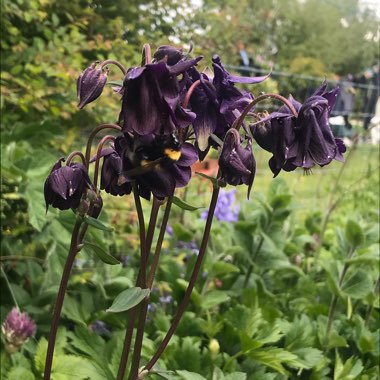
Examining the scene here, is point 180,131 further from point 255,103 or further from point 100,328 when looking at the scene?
point 100,328

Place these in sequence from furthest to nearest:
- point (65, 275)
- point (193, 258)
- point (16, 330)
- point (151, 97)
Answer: point (193, 258), point (16, 330), point (65, 275), point (151, 97)

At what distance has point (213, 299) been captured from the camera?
177 cm

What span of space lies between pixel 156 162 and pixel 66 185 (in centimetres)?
17

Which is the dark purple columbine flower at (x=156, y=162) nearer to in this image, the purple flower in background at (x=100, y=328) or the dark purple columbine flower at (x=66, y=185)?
the dark purple columbine flower at (x=66, y=185)

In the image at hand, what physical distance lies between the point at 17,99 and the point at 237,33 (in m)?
3.37

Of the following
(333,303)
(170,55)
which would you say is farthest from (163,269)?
(170,55)

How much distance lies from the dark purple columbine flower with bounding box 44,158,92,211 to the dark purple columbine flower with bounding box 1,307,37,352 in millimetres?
640

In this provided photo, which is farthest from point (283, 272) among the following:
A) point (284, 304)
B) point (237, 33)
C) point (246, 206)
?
point (237, 33)

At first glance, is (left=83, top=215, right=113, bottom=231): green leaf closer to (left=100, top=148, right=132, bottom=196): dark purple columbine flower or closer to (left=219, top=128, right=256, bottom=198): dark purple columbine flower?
(left=100, top=148, right=132, bottom=196): dark purple columbine flower

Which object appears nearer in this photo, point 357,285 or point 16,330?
point 16,330

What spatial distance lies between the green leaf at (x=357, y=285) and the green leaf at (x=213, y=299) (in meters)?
0.40

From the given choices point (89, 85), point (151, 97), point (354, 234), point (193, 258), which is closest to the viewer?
point (151, 97)

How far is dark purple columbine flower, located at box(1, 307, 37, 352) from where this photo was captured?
4.75 ft

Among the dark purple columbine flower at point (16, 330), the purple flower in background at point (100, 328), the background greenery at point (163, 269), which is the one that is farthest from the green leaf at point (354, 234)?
the dark purple columbine flower at point (16, 330)
